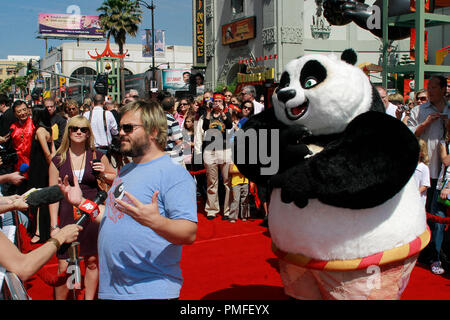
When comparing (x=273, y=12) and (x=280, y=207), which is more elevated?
(x=273, y=12)

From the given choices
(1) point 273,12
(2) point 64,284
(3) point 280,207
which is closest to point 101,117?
(2) point 64,284

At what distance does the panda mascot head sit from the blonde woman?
1887mm

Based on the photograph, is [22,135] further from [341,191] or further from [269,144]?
[341,191]

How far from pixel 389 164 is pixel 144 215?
1.23 m

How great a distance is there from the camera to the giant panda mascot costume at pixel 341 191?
7.09 ft

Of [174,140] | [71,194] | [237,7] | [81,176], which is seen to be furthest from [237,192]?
[237,7]

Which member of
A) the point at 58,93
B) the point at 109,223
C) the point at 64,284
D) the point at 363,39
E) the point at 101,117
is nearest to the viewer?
the point at 109,223

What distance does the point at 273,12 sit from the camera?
21.4 meters

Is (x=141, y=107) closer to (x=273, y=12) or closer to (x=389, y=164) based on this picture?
(x=389, y=164)

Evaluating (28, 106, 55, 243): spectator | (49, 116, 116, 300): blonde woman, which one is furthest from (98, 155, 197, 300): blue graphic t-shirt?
(28, 106, 55, 243): spectator

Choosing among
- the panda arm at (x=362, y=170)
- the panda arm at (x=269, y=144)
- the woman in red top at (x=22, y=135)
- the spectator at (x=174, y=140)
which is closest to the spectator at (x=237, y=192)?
the spectator at (x=174, y=140)

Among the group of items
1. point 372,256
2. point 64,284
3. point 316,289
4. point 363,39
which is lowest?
point 64,284

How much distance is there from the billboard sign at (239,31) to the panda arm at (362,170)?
21.6 m

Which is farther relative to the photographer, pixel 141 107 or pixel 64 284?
pixel 64 284
